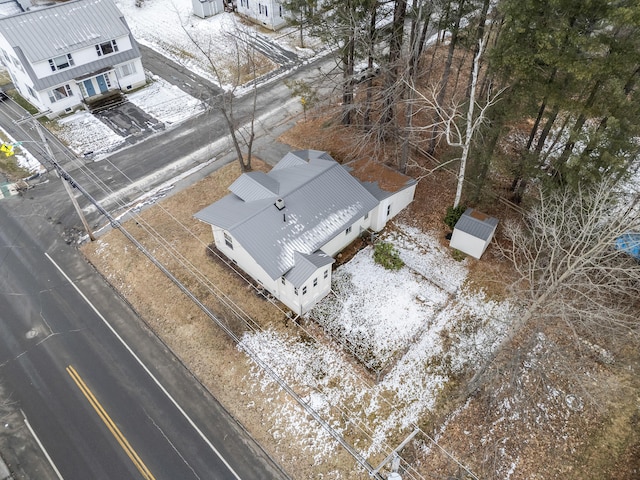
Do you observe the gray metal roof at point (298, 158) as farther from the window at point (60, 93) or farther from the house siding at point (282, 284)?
the window at point (60, 93)

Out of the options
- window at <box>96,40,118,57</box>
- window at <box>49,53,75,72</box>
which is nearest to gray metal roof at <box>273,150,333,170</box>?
window at <box>96,40,118,57</box>

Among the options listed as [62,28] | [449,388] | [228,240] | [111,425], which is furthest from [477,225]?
[62,28]

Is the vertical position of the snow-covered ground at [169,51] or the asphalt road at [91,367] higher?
the snow-covered ground at [169,51]

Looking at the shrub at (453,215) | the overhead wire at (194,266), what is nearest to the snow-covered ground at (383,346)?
the overhead wire at (194,266)

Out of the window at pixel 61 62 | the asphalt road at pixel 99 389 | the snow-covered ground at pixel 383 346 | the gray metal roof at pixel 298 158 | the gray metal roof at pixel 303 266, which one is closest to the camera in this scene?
the asphalt road at pixel 99 389

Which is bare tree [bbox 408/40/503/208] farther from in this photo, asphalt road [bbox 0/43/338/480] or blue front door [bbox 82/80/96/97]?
blue front door [bbox 82/80/96/97]

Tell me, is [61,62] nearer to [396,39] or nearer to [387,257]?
[396,39]

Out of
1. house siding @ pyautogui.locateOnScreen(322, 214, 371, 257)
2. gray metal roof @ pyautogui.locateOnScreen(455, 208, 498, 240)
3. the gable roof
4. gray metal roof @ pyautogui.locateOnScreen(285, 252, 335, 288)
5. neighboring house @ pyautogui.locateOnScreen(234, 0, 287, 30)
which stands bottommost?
house siding @ pyautogui.locateOnScreen(322, 214, 371, 257)
